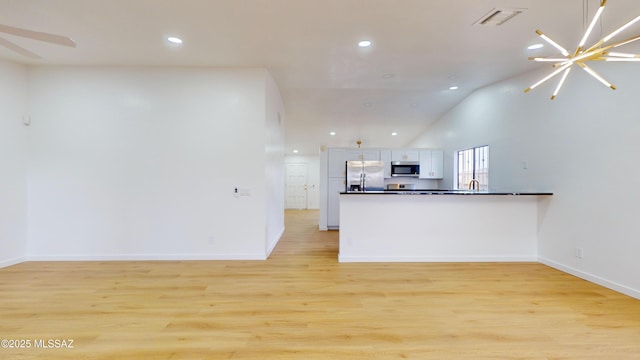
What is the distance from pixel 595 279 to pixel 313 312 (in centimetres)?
339

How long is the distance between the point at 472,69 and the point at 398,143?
18.4 ft

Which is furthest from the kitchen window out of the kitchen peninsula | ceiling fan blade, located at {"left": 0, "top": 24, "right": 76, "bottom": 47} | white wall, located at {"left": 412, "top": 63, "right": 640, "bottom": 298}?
ceiling fan blade, located at {"left": 0, "top": 24, "right": 76, "bottom": 47}

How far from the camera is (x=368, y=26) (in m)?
2.92

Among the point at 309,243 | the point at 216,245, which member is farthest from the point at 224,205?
the point at 309,243

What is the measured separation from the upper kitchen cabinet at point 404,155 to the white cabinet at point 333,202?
60.4 inches

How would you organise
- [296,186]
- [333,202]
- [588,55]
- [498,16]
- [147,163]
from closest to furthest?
[588,55]
[498,16]
[147,163]
[333,202]
[296,186]

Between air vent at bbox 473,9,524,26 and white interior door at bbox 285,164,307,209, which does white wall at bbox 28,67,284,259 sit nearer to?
air vent at bbox 473,9,524,26

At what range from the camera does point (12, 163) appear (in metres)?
3.83

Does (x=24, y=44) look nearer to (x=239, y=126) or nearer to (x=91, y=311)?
Result: (x=239, y=126)

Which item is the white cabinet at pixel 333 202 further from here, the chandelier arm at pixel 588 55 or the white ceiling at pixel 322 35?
the chandelier arm at pixel 588 55

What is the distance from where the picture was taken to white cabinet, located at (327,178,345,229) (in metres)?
6.86

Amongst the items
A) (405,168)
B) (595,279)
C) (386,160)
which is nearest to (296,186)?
(386,160)

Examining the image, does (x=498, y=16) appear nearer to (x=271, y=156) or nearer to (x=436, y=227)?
(x=436, y=227)

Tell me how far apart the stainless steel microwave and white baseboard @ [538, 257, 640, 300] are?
354 cm
